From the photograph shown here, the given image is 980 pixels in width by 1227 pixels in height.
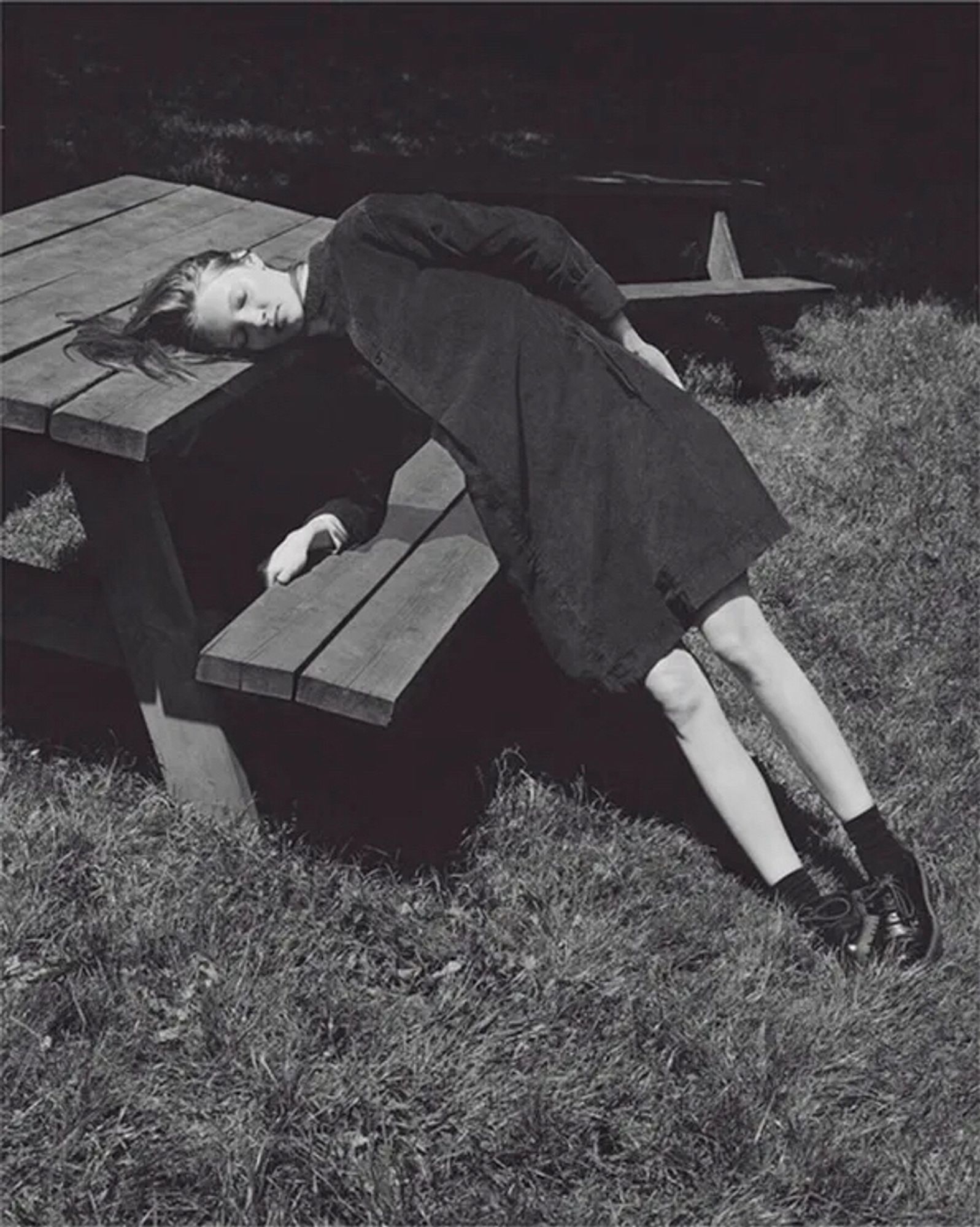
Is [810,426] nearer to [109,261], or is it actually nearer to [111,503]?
[109,261]

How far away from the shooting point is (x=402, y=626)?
2.89 metres

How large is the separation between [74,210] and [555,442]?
6.45ft

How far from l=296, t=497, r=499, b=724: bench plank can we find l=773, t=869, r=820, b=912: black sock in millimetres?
799

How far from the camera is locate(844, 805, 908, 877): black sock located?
2.93 meters

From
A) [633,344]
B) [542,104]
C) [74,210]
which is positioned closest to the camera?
[633,344]

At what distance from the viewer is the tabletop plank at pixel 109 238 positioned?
3.65 m

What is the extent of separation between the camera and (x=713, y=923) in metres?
2.99

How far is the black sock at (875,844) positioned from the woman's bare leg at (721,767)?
0.12 meters

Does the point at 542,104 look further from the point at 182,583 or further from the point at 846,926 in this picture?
the point at 846,926

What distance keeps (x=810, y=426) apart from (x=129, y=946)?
338cm

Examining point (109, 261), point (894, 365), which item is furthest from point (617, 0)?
point (109, 261)

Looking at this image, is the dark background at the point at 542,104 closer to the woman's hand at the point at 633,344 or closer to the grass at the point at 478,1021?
the woman's hand at the point at 633,344

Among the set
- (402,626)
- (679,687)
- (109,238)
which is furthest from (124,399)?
(109,238)

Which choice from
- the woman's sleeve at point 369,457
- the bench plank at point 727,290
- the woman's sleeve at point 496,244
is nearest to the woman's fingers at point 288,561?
the woman's sleeve at point 369,457
